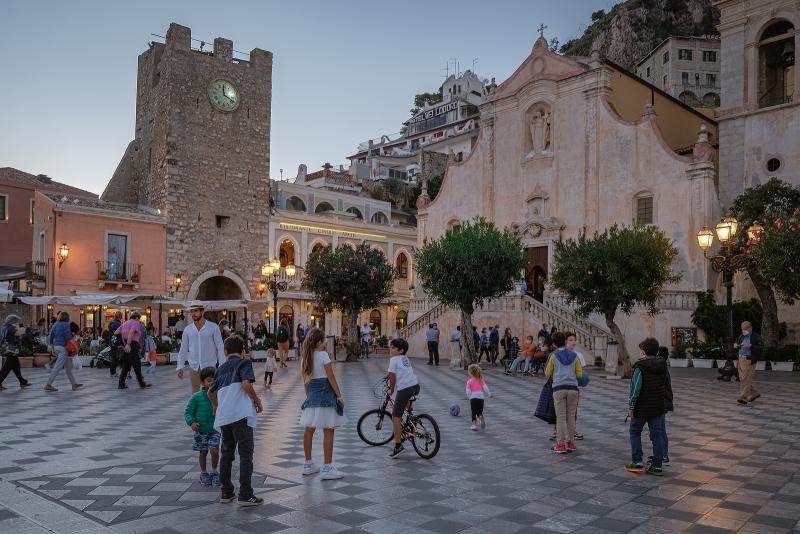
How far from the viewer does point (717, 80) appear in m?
71.4

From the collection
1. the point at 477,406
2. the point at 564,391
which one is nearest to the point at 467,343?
the point at 477,406

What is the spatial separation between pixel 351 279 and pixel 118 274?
13873 millimetres

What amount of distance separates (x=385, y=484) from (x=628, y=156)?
2692cm

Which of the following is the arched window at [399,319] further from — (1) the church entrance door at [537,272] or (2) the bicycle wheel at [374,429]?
(2) the bicycle wheel at [374,429]

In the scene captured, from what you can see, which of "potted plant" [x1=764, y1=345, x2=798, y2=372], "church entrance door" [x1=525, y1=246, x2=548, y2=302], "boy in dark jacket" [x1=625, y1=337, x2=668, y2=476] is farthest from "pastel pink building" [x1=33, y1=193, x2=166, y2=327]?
"boy in dark jacket" [x1=625, y1=337, x2=668, y2=476]

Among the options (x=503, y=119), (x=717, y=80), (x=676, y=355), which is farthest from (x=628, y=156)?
(x=717, y=80)

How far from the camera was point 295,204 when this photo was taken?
4869 cm

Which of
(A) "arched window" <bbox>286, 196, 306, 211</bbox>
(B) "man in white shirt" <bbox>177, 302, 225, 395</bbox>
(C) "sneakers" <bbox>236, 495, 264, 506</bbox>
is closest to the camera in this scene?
(C) "sneakers" <bbox>236, 495, 264, 506</bbox>

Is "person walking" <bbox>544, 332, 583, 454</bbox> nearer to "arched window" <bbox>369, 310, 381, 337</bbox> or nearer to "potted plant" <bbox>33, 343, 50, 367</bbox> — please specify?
"potted plant" <bbox>33, 343, 50, 367</bbox>

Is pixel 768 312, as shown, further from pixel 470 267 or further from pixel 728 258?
pixel 470 267

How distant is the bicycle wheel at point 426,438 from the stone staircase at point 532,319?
1700cm

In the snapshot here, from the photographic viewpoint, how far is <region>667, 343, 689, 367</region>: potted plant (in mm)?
24969

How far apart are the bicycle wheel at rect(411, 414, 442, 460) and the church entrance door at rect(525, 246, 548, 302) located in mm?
25334

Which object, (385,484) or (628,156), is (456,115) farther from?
(385,484)
